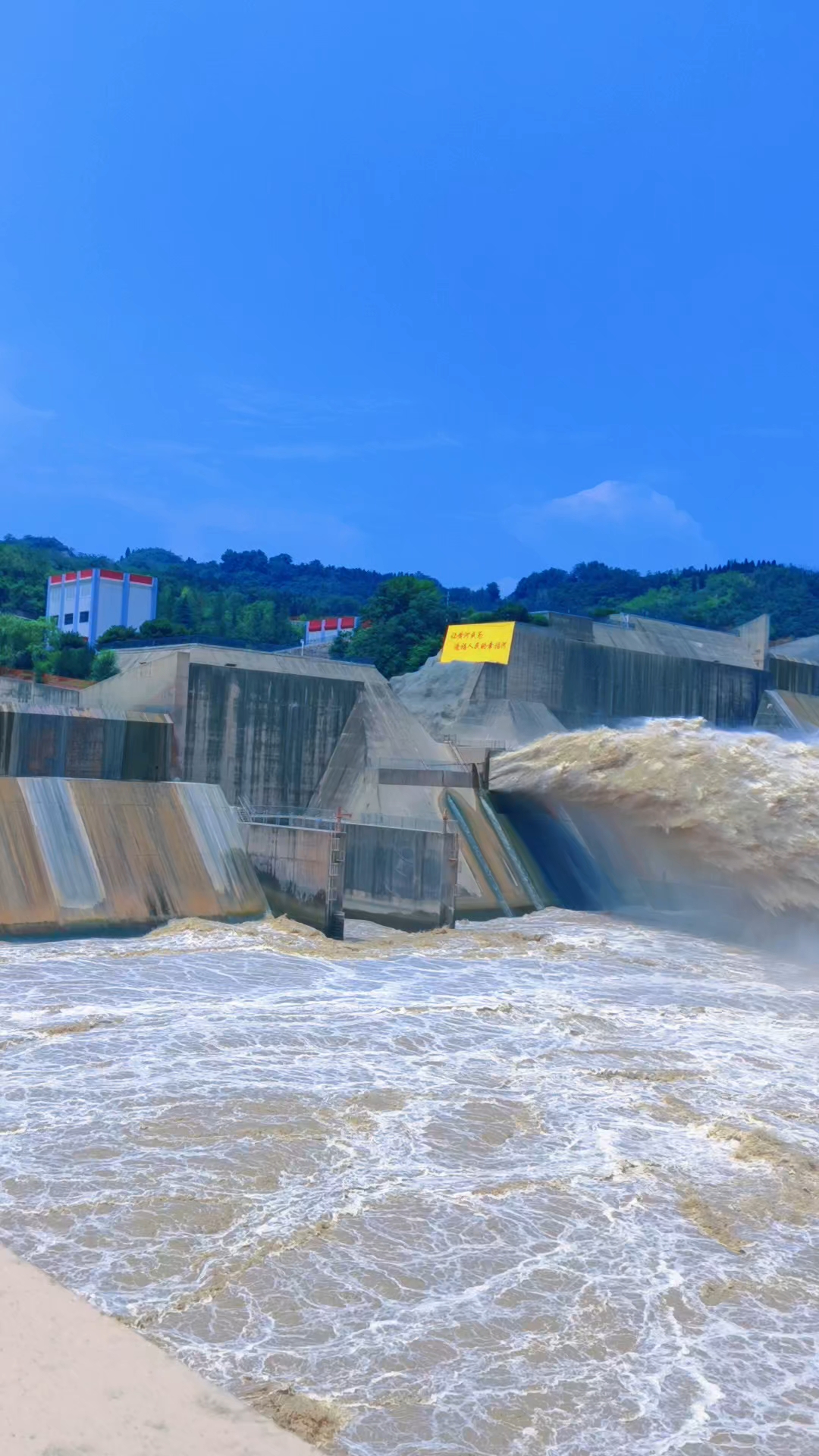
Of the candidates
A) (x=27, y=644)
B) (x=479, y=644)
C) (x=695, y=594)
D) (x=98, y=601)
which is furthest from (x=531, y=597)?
(x=479, y=644)

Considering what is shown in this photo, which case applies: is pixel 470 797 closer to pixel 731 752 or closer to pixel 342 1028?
pixel 731 752

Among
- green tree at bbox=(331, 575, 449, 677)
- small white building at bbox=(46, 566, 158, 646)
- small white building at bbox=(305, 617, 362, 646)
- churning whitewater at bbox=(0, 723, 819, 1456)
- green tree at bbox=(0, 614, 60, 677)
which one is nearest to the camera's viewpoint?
churning whitewater at bbox=(0, 723, 819, 1456)

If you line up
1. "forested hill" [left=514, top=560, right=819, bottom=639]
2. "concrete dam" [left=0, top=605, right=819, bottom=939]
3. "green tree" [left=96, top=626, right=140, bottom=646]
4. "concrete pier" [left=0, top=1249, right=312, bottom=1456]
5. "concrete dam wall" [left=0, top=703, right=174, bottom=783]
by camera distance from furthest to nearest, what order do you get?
1. "forested hill" [left=514, top=560, right=819, bottom=639]
2. "green tree" [left=96, top=626, right=140, bottom=646]
3. "concrete dam wall" [left=0, top=703, right=174, bottom=783]
4. "concrete dam" [left=0, top=605, right=819, bottom=939]
5. "concrete pier" [left=0, top=1249, right=312, bottom=1456]

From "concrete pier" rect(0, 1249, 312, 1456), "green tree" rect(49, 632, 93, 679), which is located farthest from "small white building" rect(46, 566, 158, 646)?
"concrete pier" rect(0, 1249, 312, 1456)

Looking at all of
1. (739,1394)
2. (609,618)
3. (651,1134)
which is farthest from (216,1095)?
(609,618)

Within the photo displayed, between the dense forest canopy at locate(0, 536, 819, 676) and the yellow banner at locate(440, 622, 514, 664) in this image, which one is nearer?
the yellow banner at locate(440, 622, 514, 664)

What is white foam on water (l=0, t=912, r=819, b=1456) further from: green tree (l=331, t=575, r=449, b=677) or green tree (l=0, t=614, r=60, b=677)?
green tree (l=331, t=575, r=449, b=677)

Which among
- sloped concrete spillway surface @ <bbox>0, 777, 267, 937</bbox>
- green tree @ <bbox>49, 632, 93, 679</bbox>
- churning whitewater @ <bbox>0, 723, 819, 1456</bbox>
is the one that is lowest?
churning whitewater @ <bbox>0, 723, 819, 1456</bbox>

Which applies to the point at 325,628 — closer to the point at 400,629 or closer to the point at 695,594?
the point at 400,629

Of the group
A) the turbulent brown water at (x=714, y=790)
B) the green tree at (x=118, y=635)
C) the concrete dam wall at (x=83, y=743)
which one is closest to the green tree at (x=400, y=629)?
the green tree at (x=118, y=635)
